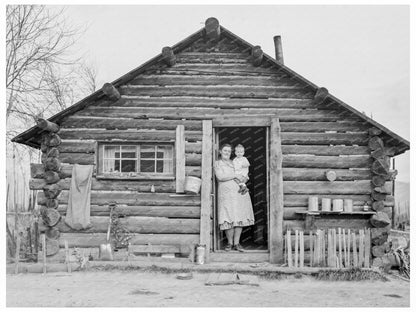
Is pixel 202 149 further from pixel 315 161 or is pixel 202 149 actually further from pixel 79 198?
pixel 79 198

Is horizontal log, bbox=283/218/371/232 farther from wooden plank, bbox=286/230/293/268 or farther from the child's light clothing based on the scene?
the child's light clothing

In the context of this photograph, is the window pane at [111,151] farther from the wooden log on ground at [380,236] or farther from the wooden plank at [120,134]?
the wooden log on ground at [380,236]

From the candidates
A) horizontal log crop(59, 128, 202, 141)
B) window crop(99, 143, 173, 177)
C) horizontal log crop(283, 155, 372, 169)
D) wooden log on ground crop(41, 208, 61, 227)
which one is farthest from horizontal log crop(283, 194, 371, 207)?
wooden log on ground crop(41, 208, 61, 227)

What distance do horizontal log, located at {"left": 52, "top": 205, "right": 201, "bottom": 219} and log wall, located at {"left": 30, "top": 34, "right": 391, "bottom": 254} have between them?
2cm

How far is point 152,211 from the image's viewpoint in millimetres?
11938

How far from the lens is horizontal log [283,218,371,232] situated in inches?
464

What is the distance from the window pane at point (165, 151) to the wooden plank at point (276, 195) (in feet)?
7.77

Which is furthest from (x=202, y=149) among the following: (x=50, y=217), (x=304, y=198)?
(x=50, y=217)

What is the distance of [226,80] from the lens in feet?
40.2

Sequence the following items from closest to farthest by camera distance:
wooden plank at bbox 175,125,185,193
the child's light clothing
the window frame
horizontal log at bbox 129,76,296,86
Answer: wooden plank at bbox 175,125,185,193, the window frame, horizontal log at bbox 129,76,296,86, the child's light clothing

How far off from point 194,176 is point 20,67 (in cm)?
978

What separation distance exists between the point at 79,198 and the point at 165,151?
2.26m

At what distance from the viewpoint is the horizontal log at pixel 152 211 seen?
11914 millimetres
